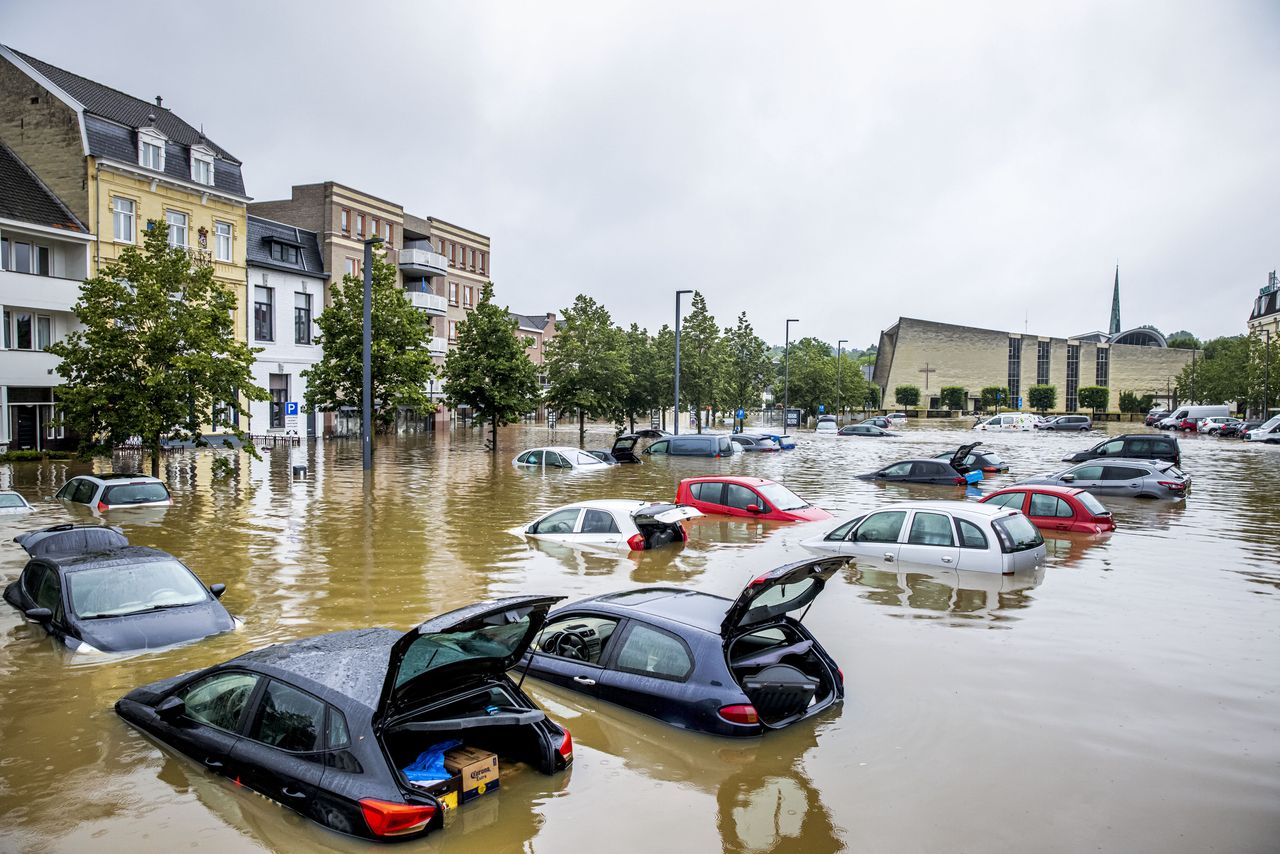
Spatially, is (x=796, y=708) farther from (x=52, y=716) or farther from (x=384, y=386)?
(x=384, y=386)

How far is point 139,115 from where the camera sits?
41.6 metres

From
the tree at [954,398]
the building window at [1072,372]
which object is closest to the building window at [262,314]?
the tree at [954,398]

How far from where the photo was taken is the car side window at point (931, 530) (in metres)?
13.9

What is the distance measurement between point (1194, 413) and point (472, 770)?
76.9 meters

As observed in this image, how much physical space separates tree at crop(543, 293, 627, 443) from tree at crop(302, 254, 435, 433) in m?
11.3

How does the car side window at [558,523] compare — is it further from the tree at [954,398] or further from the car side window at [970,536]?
the tree at [954,398]

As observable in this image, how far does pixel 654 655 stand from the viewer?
307 inches

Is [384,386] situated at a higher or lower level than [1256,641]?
higher

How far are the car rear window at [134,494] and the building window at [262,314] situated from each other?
27849 mm

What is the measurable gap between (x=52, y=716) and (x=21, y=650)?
8.92ft

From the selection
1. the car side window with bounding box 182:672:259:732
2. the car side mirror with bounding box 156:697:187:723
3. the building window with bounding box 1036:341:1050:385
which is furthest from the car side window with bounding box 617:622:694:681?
the building window with bounding box 1036:341:1050:385

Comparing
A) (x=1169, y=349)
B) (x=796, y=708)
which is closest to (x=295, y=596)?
(x=796, y=708)

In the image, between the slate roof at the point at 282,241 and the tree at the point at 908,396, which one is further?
the tree at the point at 908,396

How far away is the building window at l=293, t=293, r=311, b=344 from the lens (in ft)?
168
